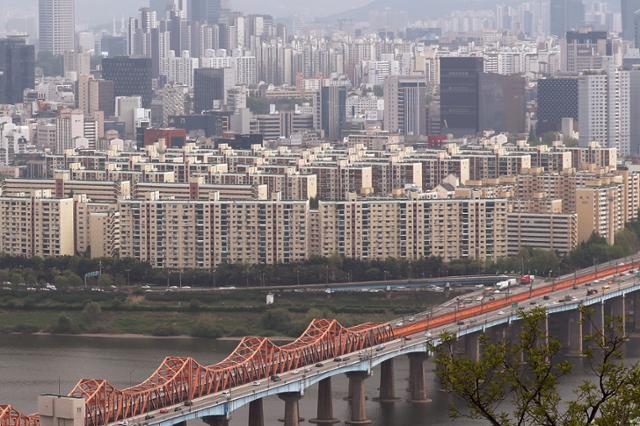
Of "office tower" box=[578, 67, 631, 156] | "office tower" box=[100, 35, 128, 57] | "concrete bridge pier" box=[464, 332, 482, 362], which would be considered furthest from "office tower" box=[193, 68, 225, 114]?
"concrete bridge pier" box=[464, 332, 482, 362]

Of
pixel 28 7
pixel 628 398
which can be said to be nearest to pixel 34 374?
pixel 628 398

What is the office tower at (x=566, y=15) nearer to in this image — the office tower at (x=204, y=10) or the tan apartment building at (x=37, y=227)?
the office tower at (x=204, y=10)

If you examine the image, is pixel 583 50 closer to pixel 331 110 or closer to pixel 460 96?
pixel 460 96

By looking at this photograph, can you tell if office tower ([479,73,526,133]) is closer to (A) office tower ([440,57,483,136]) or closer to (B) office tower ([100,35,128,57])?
(A) office tower ([440,57,483,136])

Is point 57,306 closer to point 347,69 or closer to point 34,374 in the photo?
point 34,374

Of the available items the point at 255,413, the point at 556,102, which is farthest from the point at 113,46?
the point at 255,413

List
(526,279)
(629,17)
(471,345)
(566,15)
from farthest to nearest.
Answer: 1. (566,15)
2. (629,17)
3. (526,279)
4. (471,345)
